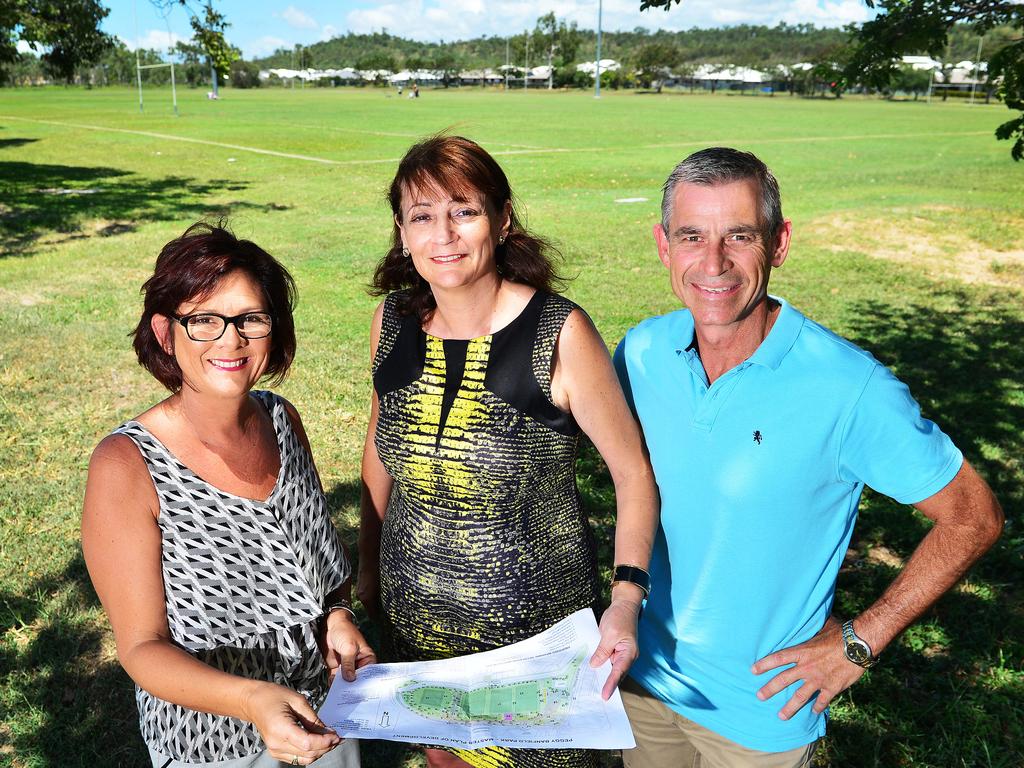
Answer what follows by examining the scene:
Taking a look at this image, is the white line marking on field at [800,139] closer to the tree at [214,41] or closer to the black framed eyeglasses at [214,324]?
the tree at [214,41]

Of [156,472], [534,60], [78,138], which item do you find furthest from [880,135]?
[534,60]

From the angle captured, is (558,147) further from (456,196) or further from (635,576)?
(635,576)

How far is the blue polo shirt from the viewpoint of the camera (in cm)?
188

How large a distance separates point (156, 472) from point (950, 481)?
1.88 meters

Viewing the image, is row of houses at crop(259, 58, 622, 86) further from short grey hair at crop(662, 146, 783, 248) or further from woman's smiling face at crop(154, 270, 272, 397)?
woman's smiling face at crop(154, 270, 272, 397)

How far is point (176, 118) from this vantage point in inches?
1764

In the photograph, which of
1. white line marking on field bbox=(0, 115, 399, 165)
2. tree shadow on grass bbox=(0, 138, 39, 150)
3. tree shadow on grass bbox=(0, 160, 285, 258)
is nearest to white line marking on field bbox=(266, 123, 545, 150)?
white line marking on field bbox=(0, 115, 399, 165)

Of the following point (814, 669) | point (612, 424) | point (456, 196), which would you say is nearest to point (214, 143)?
point (456, 196)

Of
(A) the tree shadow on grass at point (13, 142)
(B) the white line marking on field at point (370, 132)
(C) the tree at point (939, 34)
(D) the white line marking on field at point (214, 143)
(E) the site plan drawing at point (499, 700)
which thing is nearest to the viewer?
(E) the site plan drawing at point (499, 700)

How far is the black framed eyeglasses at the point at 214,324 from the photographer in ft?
6.71

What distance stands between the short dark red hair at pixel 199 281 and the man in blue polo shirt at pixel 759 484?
100 cm

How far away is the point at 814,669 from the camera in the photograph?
198cm

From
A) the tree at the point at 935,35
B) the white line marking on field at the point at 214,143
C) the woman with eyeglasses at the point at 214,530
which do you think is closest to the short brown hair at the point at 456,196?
the woman with eyeglasses at the point at 214,530

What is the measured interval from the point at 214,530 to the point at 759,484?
134cm
